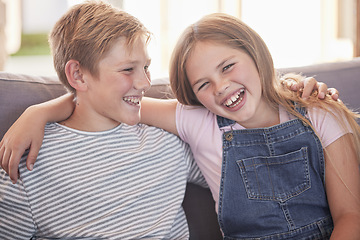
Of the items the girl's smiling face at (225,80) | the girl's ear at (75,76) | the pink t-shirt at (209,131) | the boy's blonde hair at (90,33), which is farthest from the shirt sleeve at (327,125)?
the girl's ear at (75,76)

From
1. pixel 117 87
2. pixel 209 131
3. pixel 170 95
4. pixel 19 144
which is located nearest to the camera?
pixel 19 144

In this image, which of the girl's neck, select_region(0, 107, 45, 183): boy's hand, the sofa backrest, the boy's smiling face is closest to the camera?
select_region(0, 107, 45, 183): boy's hand

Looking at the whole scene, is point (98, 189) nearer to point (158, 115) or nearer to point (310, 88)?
point (158, 115)

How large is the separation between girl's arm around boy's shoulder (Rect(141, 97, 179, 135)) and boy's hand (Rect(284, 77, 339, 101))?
35cm

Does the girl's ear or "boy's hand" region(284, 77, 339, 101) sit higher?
the girl's ear

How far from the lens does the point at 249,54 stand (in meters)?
1.22

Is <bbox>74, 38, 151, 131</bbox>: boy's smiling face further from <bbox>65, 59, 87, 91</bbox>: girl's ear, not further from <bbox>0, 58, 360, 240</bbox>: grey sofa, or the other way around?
<bbox>0, 58, 360, 240</bbox>: grey sofa

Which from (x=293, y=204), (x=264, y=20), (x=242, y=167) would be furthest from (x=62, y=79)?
(x=264, y=20)

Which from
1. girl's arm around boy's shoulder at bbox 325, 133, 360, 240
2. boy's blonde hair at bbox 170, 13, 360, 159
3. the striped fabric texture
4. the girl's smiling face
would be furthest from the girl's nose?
girl's arm around boy's shoulder at bbox 325, 133, 360, 240

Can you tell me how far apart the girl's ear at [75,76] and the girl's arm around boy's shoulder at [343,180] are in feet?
2.22

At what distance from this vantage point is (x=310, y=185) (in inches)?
46.4

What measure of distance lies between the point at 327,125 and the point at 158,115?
467 mm

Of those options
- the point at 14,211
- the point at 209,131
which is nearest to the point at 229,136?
the point at 209,131

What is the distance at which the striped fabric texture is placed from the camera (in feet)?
3.60
